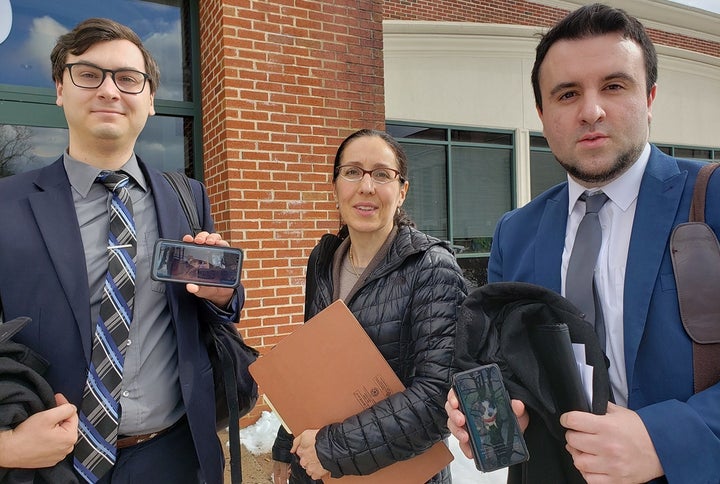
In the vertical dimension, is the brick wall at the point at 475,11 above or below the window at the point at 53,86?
above

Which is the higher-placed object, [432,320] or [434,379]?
[432,320]

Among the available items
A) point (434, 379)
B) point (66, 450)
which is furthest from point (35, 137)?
point (434, 379)

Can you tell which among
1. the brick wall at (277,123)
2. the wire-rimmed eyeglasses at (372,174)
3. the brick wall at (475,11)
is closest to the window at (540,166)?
the brick wall at (475,11)

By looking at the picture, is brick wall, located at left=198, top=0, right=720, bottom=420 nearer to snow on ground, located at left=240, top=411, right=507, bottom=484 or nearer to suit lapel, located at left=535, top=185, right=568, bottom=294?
snow on ground, located at left=240, top=411, right=507, bottom=484

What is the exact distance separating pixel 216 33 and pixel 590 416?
4370 mm

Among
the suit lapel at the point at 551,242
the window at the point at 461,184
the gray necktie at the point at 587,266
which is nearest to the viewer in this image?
the gray necktie at the point at 587,266

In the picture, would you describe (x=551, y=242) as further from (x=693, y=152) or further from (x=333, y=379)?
(x=693, y=152)

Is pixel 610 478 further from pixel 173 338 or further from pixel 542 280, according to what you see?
pixel 173 338

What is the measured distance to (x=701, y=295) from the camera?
44.7 inches

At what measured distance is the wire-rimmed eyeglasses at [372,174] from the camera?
2.00 m

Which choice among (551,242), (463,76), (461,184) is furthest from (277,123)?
(463,76)

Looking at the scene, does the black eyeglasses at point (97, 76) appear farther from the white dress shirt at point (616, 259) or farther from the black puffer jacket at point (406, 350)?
the white dress shirt at point (616, 259)

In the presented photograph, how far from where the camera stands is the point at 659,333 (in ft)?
3.92

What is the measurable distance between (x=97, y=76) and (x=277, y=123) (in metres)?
2.76
